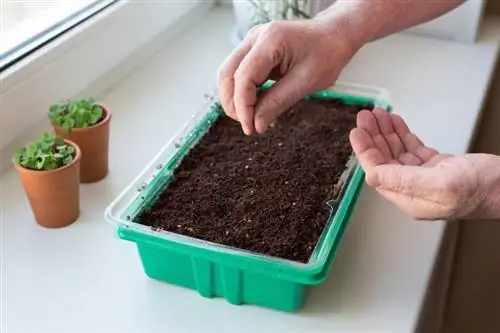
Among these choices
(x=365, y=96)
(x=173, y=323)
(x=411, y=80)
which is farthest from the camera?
Answer: (x=411, y=80)

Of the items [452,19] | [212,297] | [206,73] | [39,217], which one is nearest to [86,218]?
[39,217]

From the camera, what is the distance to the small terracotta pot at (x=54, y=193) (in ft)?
2.55

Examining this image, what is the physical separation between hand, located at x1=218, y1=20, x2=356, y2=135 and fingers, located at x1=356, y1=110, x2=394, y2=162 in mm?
58

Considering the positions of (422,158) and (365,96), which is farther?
(365,96)

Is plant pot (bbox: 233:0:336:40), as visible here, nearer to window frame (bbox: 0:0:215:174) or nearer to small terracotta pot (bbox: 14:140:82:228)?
window frame (bbox: 0:0:215:174)

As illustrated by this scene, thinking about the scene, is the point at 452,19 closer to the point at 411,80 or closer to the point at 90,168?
the point at 411,80

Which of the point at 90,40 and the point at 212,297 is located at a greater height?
the point at 90,40

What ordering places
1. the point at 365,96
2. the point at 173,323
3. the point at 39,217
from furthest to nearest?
the point at 365,96 → the point at 39,217 → the point at 173,323

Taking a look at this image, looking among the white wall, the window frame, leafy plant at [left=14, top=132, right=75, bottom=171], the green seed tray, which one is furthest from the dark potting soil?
the white wall

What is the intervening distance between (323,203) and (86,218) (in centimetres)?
28

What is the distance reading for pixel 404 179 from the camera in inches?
27.0

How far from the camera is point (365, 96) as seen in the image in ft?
3.29

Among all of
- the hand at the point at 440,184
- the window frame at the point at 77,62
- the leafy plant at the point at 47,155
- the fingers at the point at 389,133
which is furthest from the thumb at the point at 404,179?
the window frame at the point at 77,62

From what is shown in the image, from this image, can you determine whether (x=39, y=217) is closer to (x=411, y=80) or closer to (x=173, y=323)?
(x=173, y=323)
